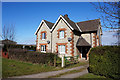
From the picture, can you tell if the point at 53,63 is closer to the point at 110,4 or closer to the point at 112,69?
the point at 112,69

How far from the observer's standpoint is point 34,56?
1233 cm

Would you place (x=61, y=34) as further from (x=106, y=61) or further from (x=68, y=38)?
(x=106, y=61)

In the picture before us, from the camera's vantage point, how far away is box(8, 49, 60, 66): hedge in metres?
10.9

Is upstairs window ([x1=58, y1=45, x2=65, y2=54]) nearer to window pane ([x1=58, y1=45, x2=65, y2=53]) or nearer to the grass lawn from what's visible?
window pane ([x1=58, y1=45, x2=65, y2=53])

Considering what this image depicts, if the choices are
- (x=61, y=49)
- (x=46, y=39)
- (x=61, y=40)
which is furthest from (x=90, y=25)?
(x=46, y=39)

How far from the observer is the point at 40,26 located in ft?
70.0

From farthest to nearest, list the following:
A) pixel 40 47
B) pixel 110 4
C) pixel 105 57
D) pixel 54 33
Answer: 1. pixel 40 47
2. pixel 54 33
3. pixel 105 57
4. pixel 110 4

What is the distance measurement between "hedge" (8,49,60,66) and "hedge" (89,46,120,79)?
483 cm

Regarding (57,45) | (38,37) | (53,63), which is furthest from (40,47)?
(53,63)

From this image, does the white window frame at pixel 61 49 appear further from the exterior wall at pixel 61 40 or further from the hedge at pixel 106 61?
the hedge at pixel 106 61

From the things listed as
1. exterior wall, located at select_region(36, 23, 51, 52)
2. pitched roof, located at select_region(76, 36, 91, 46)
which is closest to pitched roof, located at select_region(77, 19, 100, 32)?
pitched roof, located at select_region(76, 36, 91, 46)

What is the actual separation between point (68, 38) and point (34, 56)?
295 inches

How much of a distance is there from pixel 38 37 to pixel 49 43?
12.7 feet

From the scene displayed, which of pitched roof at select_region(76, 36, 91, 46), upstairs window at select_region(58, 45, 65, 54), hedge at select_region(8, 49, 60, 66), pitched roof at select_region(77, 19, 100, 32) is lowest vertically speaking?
hedge at select_region(8, 49, 60, 66)
